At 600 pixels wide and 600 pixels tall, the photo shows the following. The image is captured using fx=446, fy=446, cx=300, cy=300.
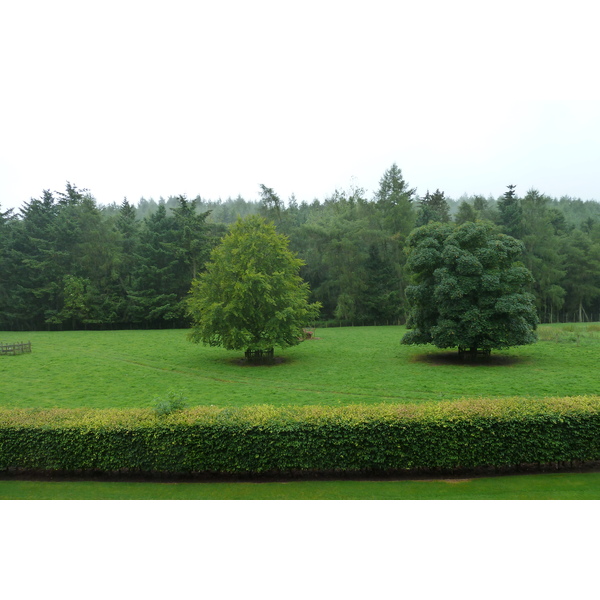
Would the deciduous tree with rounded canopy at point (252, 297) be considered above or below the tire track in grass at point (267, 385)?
above

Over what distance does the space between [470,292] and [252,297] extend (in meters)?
12.5

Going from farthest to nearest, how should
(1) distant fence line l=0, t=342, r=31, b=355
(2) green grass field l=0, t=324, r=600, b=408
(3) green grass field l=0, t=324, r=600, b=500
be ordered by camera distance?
(1) distant fence line l=0, t=342, r=31, b=355, (2) green grass field l=0, t=324, r=600, b=408, (3) green grass field l=0, t=324, r=600, b=500

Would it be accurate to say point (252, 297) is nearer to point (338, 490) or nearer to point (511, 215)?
point (338, 490)

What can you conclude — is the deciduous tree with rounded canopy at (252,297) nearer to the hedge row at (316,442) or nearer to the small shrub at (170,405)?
the small shrub at (170,405)

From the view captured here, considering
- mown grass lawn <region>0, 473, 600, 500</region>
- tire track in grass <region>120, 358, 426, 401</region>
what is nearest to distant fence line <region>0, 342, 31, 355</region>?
tire track in grass <region>120, 358, 426, 401</region>

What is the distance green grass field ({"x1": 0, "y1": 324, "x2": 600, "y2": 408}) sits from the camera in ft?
58.6

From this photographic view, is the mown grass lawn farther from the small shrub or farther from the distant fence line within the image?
the distant fence line

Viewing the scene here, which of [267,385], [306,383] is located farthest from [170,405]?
[306,383]

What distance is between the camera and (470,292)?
25.0m

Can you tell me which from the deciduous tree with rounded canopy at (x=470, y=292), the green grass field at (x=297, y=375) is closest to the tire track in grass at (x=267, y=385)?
the green grass field at (x=297, y=375)

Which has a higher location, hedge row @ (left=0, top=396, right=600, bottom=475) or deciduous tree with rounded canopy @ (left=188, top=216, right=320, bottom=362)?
deciduous tree with rounded canopy @ (left=188, top=216, right=320, bottom=362)

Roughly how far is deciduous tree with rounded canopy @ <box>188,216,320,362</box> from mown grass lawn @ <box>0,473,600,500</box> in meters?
15.8

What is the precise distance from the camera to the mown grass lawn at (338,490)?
939 cm

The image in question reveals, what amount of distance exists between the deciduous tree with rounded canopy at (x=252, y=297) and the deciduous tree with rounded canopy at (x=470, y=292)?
703 centimetres
